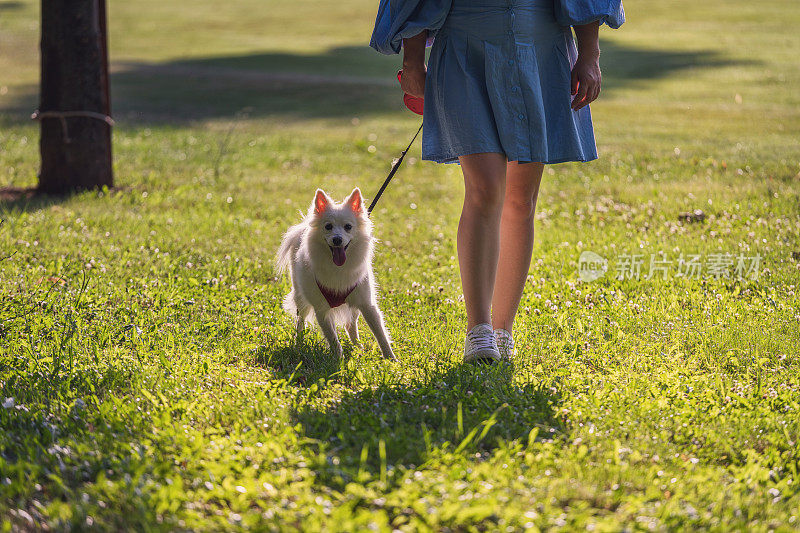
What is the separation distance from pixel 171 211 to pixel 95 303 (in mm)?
2947

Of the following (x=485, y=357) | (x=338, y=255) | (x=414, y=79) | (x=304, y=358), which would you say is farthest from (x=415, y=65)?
(x=304, y=358)

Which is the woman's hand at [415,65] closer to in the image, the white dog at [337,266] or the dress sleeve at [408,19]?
the dress sleeve at [408,19]

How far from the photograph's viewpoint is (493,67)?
3963mm

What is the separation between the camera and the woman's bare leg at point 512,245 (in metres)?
4.36

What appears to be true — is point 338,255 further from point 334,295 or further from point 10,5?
point 10,5

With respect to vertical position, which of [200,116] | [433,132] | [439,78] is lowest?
[200,116]

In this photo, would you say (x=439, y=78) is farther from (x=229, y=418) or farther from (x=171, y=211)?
(x=171, y=211)

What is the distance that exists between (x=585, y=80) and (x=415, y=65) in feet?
2.78

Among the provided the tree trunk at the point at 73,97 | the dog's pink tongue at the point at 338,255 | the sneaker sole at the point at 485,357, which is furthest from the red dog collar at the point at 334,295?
the tree trunk at the point at 73,97

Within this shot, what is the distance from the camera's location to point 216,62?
84.1 feet

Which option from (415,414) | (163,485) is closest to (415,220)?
(415,414)

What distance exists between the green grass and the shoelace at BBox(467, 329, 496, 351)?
165 mm

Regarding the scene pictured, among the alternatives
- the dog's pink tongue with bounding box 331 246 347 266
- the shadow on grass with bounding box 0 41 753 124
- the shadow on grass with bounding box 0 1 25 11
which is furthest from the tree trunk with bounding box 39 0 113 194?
the shadow on grass with bounding box 0 1 25 11

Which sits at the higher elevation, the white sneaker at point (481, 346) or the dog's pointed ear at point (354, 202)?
Answer: the dog's pointed ear at point (354, 202)
